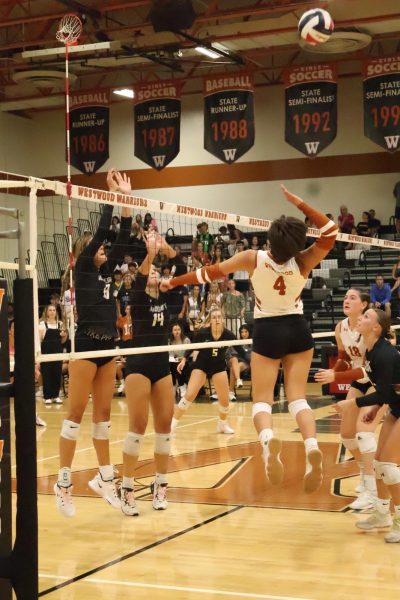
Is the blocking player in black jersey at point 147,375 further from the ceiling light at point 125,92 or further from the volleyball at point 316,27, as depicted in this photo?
the ceiling light at point 125,92

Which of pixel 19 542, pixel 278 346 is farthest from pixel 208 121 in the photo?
pixel 19 542

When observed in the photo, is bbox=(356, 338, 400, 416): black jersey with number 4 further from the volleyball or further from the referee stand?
the volleyball

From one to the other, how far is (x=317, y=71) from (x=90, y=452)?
34.8ft

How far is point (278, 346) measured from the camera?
535 cm

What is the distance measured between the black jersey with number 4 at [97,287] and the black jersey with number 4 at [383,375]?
6.35ft

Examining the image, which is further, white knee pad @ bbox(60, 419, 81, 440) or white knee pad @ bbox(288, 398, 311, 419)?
white knee pad @ bbox(60, 419, 81, 440)

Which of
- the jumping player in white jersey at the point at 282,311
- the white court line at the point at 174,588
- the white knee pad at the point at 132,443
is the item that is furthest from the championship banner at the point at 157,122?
the white court line at the point at 174,588

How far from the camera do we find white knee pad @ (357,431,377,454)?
21.3ft

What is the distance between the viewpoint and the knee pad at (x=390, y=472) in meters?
5.74

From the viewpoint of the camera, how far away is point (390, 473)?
5.76 metres

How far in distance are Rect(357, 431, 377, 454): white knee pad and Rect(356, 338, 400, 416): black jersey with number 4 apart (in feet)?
2.22

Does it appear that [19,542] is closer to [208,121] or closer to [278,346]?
[278,346]

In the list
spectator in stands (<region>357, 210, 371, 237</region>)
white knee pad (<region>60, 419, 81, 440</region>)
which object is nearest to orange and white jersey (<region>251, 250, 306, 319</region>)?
white knee pad (<region>60, 419, 81, 440</region>)

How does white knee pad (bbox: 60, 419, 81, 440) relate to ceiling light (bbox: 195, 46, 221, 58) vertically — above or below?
below
